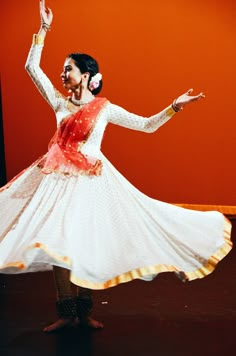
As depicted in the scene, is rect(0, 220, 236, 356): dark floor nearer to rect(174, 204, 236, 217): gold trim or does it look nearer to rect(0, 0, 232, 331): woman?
rect(0, 0, 232, 331): woman

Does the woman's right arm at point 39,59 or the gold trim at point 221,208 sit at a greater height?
the woman's right arm at point 39,59

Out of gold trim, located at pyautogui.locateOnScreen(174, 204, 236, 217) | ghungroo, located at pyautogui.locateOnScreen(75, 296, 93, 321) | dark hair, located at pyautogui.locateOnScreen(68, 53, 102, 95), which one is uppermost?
dark hair, located at pyautogui.locateOnScreen(68, 53, 102, 95)

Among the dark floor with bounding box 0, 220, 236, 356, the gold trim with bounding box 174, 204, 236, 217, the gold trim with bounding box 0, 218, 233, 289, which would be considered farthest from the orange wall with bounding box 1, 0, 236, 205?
the gold trim with bounding box 0, 218, 233, 289

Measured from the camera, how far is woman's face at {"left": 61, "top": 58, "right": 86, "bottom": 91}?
2.39 meters

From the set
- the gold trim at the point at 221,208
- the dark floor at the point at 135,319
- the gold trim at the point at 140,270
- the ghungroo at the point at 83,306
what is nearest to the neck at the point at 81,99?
the gold trim at the point at 140,270

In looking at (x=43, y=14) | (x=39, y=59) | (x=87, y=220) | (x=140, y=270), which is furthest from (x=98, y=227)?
(x=43, y=14)

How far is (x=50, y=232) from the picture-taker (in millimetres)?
2105

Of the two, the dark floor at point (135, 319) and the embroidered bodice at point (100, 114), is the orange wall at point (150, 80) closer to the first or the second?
the dark floor at point (135, 319)

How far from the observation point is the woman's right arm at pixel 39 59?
94.0 inches

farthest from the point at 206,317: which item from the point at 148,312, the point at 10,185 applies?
the point at 10,185

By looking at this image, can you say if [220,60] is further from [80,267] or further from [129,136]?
[80,267]

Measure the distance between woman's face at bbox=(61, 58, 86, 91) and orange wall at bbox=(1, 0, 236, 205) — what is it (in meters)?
2.42

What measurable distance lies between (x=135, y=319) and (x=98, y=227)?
1.69 feet

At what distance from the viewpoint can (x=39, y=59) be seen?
95.0 inches
